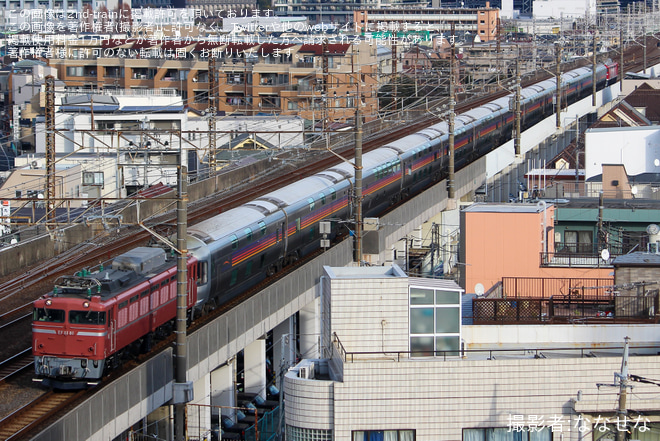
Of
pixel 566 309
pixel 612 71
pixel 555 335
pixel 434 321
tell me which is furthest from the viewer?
pixel 612 71

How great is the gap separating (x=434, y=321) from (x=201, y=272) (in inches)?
295

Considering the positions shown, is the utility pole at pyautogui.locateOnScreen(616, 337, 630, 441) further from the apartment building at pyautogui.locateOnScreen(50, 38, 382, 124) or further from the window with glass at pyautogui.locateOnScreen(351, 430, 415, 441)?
the apartment building at pyautogui.locateOnScreen(50, 38, 382, 124)

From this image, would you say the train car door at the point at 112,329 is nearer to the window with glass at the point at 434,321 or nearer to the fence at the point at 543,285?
the window with glass at the point at 434,321

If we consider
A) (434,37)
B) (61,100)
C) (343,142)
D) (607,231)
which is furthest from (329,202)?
(434,37)

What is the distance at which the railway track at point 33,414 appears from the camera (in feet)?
50.7

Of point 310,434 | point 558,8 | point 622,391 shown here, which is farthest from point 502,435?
point 558,8

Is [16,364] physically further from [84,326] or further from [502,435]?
[502,435]

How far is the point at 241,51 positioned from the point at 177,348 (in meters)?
71.9

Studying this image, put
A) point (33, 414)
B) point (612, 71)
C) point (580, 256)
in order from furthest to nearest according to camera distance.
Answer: point (612, 71) → point (580, 256) → point (33, 414)

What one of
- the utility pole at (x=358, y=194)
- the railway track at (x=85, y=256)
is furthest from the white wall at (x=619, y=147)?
the utility pole at (x=358, y=194)

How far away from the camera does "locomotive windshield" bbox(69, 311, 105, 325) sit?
682 inches

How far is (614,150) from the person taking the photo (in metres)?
41.8

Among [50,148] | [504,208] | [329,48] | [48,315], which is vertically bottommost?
[48,315]

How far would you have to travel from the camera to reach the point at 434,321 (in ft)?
50.8
